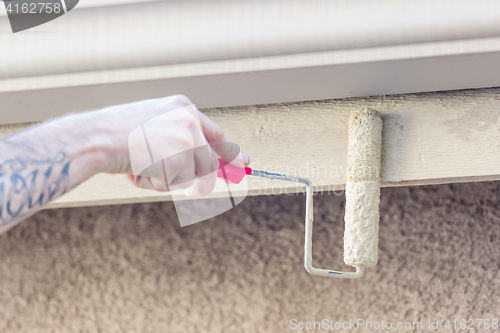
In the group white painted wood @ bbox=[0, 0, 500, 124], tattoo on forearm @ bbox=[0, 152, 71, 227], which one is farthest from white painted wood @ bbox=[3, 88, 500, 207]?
tattoo on forearm @ bbox=[0, 152, 71, 227]

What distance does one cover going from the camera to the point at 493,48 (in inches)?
15.3

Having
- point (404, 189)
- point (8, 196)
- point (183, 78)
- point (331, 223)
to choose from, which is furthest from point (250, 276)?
point (8, 196)

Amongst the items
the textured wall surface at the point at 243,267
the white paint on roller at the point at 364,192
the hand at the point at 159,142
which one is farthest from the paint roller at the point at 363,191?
the textured wall surface at the point at 243,267

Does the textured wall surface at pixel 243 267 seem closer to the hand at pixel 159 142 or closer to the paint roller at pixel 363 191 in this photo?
the paint roller at pixel 363 191

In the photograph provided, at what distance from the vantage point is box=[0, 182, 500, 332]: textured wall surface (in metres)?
0.67

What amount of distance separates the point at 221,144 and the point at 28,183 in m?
0.18

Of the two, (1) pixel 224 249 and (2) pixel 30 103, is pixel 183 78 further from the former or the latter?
(1) pixel 224 249

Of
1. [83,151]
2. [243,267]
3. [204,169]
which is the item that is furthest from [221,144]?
[243,267]

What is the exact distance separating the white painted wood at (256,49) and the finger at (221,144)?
Answer: 3.4 inches

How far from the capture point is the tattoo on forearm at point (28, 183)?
246 millimetres

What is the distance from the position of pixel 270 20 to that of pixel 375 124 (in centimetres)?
16

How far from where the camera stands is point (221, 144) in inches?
15.4

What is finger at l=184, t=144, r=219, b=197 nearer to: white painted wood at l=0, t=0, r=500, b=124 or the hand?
the hand

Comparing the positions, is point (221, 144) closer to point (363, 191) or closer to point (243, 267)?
point (363, 191)
